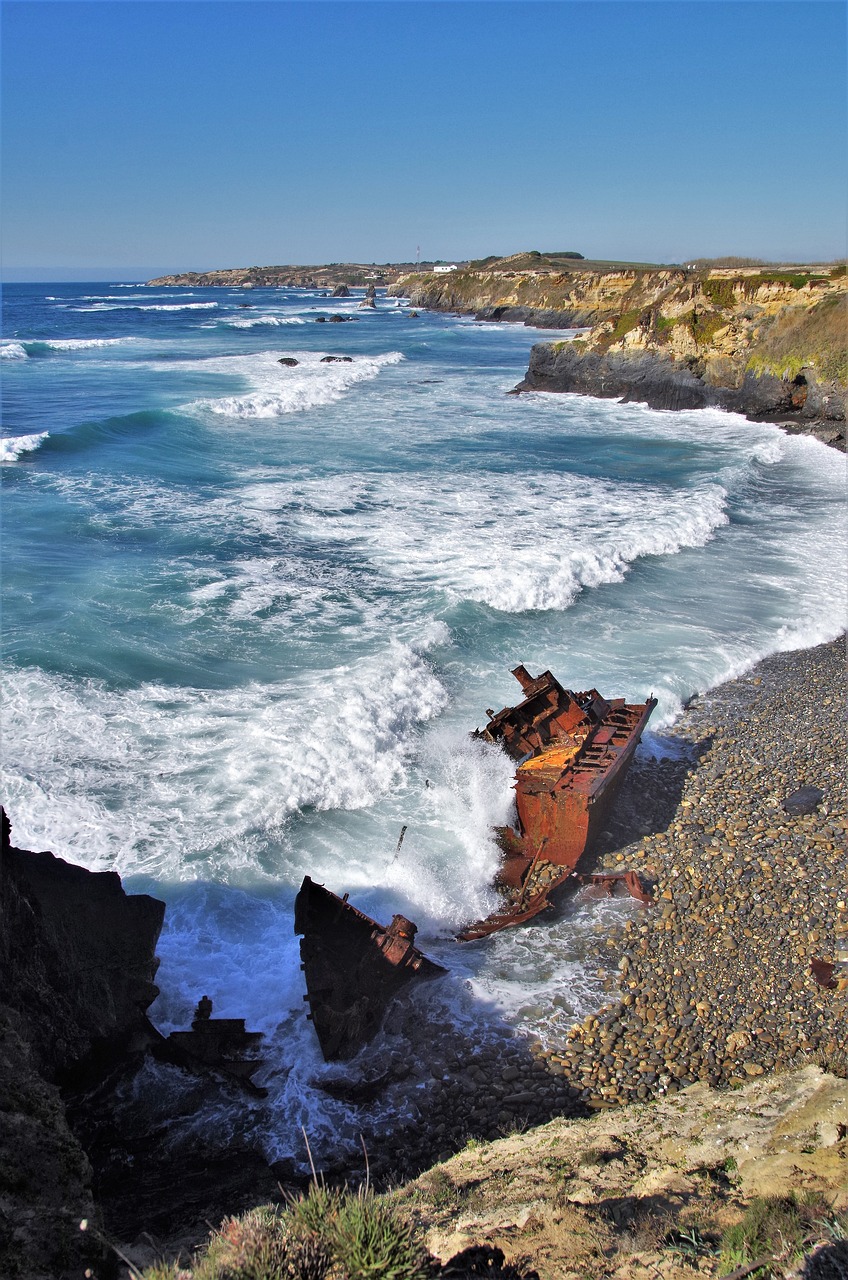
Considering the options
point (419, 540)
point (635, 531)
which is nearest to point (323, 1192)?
point (419, 540)

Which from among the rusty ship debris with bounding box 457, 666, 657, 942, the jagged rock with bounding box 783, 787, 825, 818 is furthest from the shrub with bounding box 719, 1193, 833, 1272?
the jagged rock with bounding box 783, 787, 825, 818

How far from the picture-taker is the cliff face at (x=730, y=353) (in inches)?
1481

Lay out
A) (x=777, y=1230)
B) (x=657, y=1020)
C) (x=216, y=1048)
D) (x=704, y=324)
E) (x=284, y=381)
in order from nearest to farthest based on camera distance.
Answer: (x=777, y=1230) → (x=216, y=1048) → (x=657, y=1020) → (x=704, y=324) → (x=284, y=381)

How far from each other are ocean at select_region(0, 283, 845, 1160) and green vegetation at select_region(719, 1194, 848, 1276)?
343 cm

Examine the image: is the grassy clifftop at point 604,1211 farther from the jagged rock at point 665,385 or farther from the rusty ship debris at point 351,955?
the jagged rock at point 665,385

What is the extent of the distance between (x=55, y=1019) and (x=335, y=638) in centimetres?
1056

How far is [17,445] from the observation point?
1193 inches

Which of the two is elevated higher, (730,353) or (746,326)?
(746,326)

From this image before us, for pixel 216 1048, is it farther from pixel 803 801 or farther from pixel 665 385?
pixel 665 385

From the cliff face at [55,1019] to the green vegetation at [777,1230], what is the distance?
11.7ft

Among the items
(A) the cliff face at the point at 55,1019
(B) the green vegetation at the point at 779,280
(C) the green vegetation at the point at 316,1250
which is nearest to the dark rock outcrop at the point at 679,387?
(B) the green vegetation at the point at 779,280

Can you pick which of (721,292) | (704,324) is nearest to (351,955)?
→ (704,324)

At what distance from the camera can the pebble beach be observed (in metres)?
7.35

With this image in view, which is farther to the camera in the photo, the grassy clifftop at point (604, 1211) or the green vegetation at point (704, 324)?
the green vegetation at point (704, 324)
